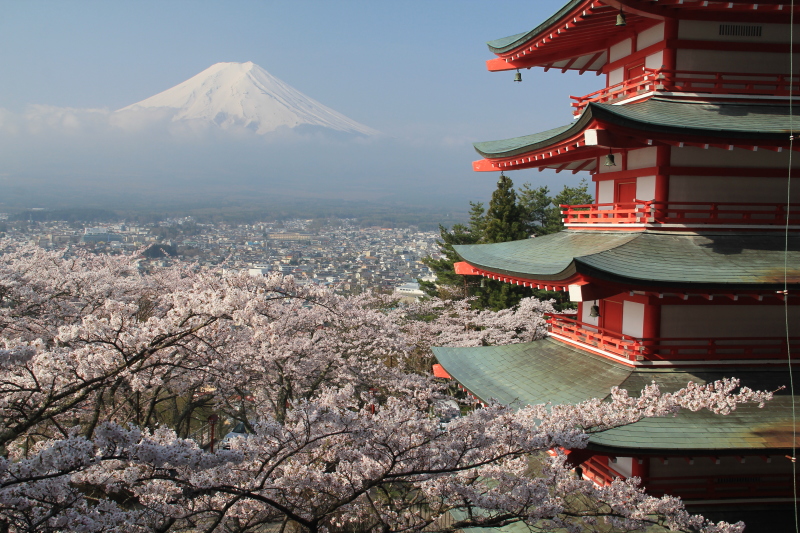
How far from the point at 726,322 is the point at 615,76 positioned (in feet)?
13.9

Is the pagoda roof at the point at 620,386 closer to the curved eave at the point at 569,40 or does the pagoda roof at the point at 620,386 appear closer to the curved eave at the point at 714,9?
the curved eave at the point at 714,9

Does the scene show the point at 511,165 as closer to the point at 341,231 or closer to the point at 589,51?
the point at 589,51

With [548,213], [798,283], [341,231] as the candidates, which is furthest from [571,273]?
[341,231]

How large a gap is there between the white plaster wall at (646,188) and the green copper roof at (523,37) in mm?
2591

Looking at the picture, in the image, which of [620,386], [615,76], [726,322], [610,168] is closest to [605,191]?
[610,168]

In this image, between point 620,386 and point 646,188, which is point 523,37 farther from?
point 620,386

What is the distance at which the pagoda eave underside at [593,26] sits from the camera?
662cm

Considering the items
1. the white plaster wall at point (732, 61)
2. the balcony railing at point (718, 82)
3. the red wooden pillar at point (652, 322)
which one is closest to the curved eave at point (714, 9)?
the white plaster wall at point (732, 61)

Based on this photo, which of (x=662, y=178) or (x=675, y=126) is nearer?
(x=675, y=126)

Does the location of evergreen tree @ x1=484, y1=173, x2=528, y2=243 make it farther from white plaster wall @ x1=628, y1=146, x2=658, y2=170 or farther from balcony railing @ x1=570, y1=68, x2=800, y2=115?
balcony railing @ x1=570, y1=68, x2=800, y2=115

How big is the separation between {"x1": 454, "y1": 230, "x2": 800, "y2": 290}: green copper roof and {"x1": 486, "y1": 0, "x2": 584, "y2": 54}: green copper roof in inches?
128

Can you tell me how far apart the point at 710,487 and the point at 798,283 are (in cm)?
265

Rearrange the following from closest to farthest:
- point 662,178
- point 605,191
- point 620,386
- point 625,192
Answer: point 620,386 → point 662,178 → point 625,192 → point 605,191

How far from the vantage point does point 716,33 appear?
23.2ft
